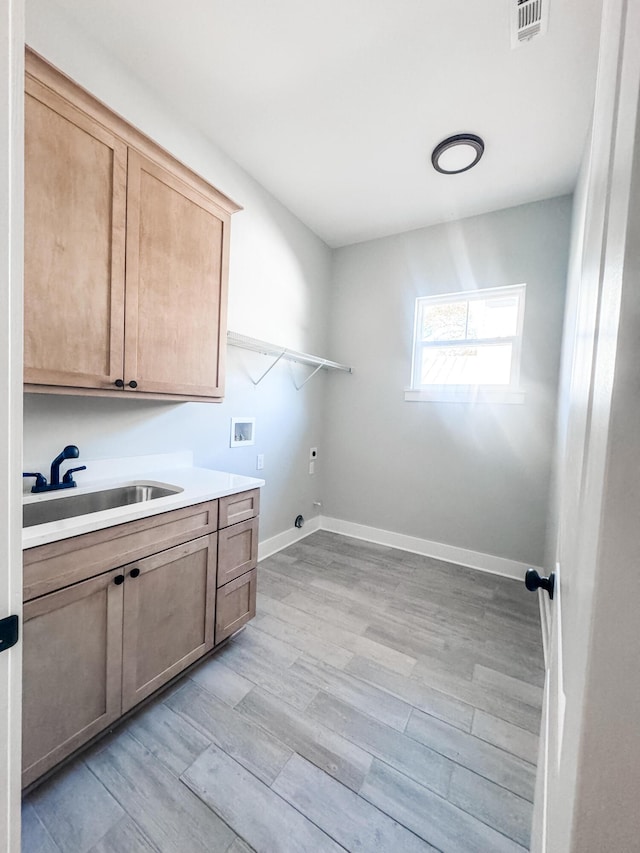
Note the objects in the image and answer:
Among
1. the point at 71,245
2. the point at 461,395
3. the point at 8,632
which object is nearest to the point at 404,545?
the point at 461,395

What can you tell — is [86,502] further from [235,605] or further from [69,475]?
[235,605]

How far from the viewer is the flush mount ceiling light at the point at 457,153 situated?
1.97 meters

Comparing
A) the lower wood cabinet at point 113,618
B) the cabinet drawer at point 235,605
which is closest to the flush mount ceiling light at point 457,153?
the lower wood cabinet at point 113,618

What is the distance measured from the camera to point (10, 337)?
18.9 inches

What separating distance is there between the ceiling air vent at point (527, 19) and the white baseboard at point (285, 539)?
325 cm

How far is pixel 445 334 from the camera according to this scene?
2947 mm

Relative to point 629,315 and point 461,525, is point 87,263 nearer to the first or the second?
point 629,315

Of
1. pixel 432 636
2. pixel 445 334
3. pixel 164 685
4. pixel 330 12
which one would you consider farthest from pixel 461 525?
pixel 330 12

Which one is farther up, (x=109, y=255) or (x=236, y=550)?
(x=109, y=255)

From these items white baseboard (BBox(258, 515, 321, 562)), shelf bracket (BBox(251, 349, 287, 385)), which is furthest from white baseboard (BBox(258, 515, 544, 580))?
shelf bracket (BBox(251, 349, 287, 385))

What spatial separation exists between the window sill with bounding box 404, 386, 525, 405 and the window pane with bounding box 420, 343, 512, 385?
8 centimetres

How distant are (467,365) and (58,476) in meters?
2.90

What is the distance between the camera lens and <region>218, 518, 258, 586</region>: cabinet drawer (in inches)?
63.6

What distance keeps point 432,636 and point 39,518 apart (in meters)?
2.08
